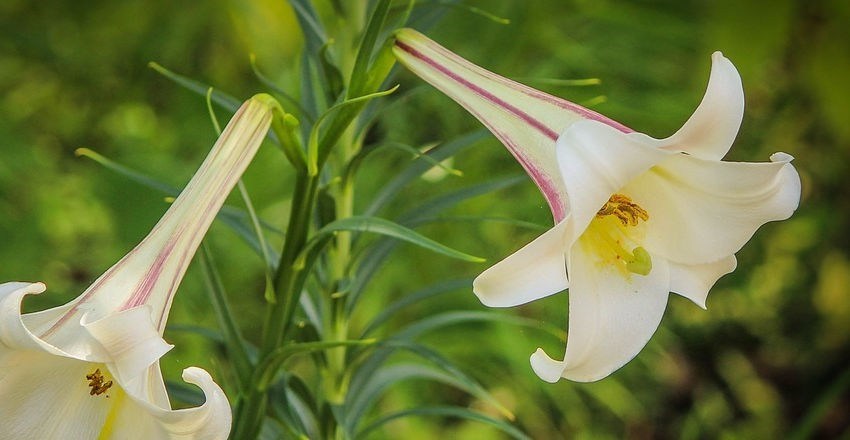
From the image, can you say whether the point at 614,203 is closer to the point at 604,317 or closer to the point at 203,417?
the point at 604,317

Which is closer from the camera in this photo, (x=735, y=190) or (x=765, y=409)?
(x=735, y=190)

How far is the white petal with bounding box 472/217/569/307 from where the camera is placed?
0.45 meters

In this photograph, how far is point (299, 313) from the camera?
0.74 metres

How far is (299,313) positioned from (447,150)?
20cm

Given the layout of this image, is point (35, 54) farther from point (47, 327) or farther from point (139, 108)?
point (47, 327)

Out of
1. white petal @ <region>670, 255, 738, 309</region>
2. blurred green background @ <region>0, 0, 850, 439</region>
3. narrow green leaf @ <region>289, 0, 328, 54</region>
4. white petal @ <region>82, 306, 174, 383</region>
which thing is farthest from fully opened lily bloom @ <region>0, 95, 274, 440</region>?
blurred green background @ <region>0, 0, 850, 439</region>

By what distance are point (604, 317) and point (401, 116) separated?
0.98 m

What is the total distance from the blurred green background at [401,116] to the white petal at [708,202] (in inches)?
22.4

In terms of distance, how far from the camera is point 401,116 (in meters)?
1.45

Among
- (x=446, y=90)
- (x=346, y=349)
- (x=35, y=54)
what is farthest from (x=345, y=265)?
(x=35, y=54)

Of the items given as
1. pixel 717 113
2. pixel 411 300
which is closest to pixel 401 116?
pixel 411 300

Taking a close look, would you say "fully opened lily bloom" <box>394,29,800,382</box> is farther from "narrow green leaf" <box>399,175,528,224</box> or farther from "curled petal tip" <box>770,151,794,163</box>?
"narrow green leaf" <box>399,175,528,224</box>

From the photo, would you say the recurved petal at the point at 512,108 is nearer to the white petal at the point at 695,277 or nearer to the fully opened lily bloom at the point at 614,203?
the fully opened lily bloom at the point at 614,203

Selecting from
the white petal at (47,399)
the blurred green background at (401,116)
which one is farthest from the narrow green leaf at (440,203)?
the blurred green background at (401,116)
